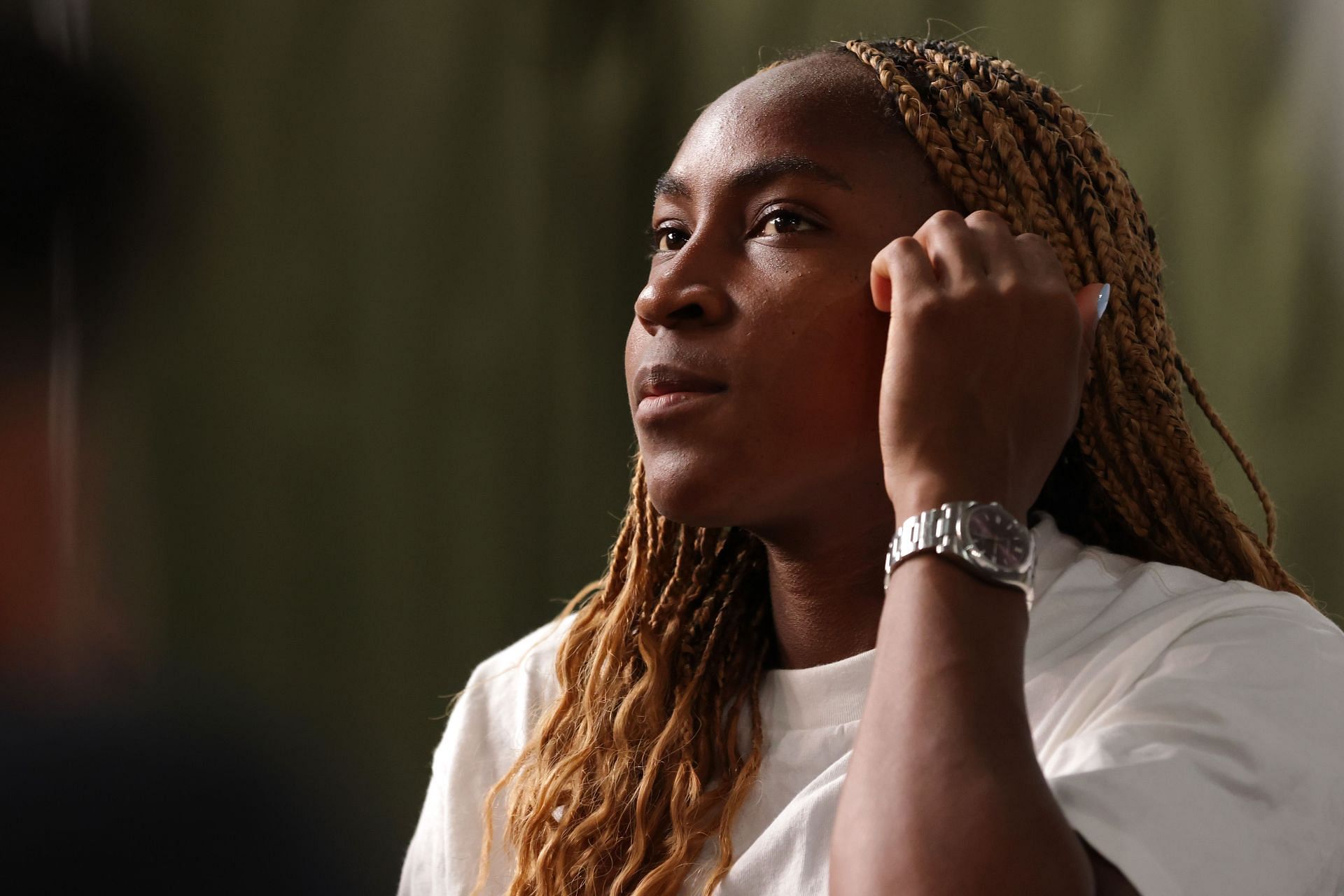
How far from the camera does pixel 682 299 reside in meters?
0.99

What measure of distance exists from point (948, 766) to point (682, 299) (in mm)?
409

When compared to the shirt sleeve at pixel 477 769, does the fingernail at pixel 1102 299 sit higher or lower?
higher

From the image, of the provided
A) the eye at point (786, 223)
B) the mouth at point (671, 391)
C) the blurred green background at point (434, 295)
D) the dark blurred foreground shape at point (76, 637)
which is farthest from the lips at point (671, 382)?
the dark blurred foreground shape at point (76, 637)

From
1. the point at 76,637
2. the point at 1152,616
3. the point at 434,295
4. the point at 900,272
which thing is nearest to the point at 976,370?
the point at 900,272

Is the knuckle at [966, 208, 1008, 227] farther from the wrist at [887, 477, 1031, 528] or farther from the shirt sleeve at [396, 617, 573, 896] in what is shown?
the shirt sleeve at [396, 617, 573, 896]

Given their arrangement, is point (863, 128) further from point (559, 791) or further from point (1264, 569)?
point (559, 791)

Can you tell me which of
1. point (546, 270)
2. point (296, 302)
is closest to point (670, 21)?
point (546, 270)

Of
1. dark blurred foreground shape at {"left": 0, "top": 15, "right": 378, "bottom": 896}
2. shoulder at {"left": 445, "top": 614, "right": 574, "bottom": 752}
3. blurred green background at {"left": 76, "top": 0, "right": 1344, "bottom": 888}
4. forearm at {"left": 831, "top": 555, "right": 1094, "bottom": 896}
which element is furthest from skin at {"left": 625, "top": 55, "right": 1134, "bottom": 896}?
dark blurred foreground shape at {"left": 0, "top": 15, "right": 378, "bottom": 896}

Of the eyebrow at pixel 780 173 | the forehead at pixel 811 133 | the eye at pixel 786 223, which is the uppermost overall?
the forehead at pixel 811 133

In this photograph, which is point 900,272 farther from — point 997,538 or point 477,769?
point 477,769

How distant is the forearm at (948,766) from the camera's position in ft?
2.30

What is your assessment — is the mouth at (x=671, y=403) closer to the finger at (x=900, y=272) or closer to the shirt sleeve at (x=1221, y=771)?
the finger at (x=900, y=272)

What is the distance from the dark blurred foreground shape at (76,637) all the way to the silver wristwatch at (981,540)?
139 centimetres

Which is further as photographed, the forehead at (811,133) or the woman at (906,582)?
the forehead at (811,133)
